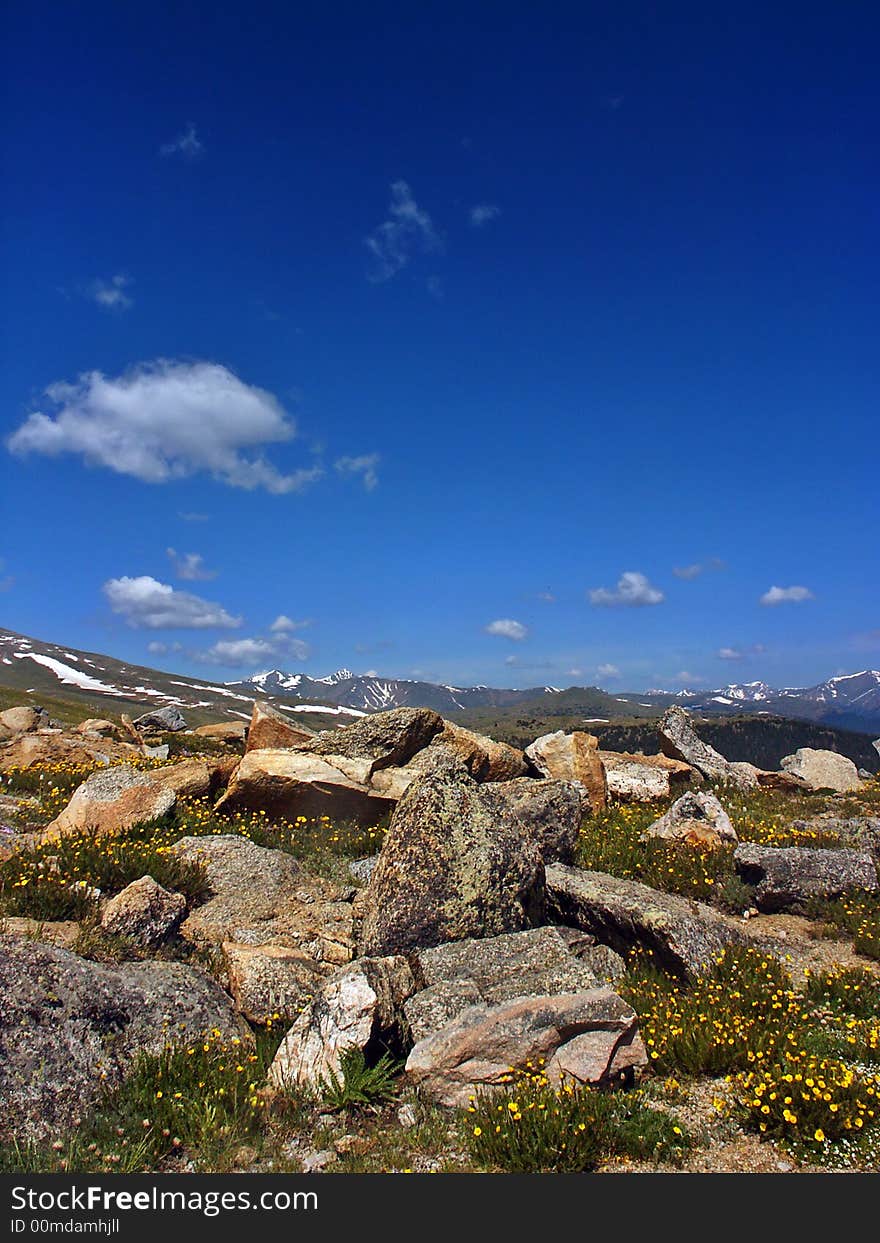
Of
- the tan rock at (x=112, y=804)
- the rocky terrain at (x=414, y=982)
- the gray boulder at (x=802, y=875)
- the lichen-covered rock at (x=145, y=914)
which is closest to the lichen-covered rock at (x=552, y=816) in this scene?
the rocky terrain at (x=414, y=982)

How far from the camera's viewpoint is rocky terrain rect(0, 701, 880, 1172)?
21.1 feet

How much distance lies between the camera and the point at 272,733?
2062 centimetres

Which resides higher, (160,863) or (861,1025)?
(160,863)

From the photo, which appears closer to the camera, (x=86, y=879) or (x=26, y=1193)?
(x=26, y=1193)

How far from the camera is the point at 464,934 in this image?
10203mm

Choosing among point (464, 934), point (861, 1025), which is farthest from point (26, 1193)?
point (861, 1025)

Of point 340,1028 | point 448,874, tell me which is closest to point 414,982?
point 340,1028

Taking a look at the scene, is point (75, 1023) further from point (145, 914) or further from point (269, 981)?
point (145, 914)

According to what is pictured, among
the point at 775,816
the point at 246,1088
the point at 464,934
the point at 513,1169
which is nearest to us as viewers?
the point at 513,1169

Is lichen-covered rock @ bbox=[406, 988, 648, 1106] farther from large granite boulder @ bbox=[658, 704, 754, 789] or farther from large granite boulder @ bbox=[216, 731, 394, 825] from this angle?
large granite boulder @ bbox=[658, 704, 754, 789]

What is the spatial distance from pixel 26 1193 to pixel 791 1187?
6.16 m

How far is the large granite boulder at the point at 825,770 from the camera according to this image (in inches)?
1195

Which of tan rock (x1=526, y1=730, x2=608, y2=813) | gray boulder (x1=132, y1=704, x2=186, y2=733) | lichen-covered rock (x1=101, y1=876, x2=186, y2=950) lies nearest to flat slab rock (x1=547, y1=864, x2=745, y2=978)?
lichen-covered rock (x1=101, y1=876, x2=186, y2=950)

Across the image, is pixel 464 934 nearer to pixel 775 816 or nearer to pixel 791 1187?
pixel 791 1187
